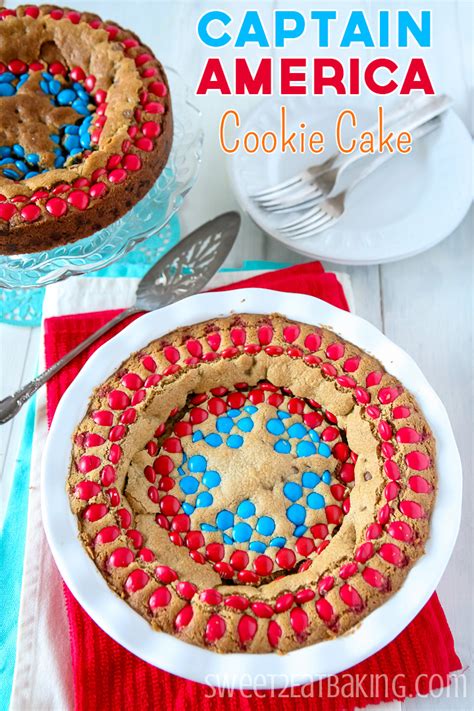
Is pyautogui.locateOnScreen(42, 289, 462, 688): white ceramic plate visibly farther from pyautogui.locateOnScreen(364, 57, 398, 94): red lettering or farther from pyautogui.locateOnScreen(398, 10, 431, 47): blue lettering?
pyautogui.locateOnScreen(398, 10, 431, 47): blue lettering

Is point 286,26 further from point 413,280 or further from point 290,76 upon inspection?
point 413,280

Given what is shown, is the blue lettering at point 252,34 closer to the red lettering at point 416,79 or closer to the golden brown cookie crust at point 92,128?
the red lettering at point 416,79

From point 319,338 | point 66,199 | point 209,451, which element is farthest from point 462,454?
point 66,199

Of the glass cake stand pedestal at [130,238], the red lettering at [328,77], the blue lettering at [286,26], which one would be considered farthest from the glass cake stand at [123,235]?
the blue lettering at [286,26]

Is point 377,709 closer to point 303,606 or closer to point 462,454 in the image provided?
point 303,606

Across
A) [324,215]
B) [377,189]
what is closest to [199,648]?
[324,215]

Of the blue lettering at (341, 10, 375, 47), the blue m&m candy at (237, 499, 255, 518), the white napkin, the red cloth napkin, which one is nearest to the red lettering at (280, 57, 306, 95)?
the blue lettering at (341, 10, 375, 47)

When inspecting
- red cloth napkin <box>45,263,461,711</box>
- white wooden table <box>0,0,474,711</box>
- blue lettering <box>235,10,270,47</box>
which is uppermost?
blue lettering <box>235,10,270,47</box>
